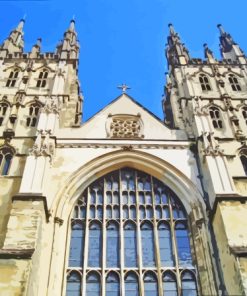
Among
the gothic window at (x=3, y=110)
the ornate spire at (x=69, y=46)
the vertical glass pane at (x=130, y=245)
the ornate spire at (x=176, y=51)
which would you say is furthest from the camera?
the ornate spire at (x=176, y=51)

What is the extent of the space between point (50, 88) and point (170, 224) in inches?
376

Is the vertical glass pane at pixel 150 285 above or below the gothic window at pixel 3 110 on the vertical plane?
below

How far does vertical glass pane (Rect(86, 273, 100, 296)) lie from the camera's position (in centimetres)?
1107

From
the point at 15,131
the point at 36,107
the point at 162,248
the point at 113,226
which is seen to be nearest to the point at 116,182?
the point at 113,226

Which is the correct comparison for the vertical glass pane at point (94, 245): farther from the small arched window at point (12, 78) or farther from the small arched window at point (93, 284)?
the small arched window at point (12, 78)

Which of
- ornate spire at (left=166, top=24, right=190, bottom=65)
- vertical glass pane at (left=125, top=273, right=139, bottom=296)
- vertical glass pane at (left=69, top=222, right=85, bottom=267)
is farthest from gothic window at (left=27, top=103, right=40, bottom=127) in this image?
vertical glass pane at (left=125, top=273, right=139, bottom=296)

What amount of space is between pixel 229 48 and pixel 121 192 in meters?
14.2

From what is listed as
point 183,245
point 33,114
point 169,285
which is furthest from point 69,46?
point 169,285

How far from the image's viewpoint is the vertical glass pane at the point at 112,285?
11.1 metres

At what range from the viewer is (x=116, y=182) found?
1438cm

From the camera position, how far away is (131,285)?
11.3 m

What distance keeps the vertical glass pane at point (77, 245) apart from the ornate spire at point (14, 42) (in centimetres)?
1250

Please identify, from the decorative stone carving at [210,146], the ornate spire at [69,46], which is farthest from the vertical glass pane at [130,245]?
the ornate spire at [69,46]

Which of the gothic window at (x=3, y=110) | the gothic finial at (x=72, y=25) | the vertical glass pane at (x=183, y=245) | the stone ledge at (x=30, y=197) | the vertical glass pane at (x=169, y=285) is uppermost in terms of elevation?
the gothic finial at (x=72, y=25)
